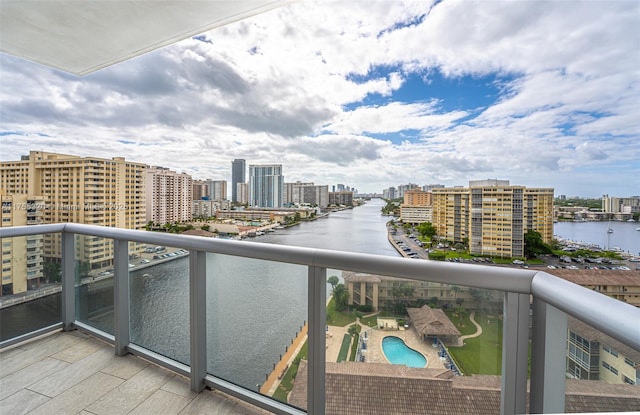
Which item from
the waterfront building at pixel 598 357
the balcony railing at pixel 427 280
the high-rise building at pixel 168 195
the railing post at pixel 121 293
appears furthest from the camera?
the high-rise building at pixel 168 195

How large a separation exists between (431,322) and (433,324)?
1 cm

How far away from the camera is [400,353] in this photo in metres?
1.32

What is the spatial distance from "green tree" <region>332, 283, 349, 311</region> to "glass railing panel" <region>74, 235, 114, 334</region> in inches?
77.8

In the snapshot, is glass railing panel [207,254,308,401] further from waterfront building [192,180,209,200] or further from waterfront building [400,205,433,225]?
waterfront building [192,180,209,200]

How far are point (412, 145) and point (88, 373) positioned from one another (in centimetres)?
291

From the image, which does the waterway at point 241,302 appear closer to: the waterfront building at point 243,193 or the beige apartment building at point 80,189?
the beige apartment building at point 80,189

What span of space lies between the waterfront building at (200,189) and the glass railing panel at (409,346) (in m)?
2.10

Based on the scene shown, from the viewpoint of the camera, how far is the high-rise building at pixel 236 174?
301 cm

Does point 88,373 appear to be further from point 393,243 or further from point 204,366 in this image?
point 393,243

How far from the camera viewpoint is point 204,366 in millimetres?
1900

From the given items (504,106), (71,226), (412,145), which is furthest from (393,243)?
(71,226)

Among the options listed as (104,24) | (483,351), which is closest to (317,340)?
(483,351)

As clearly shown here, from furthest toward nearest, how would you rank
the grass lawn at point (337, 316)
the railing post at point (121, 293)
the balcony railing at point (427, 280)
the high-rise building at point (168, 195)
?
the high-rise building at point (168, 195) < the railing post at point (121, 293) < the grass lawn at point (337, 316) < the balcony railing at point (427, 280)

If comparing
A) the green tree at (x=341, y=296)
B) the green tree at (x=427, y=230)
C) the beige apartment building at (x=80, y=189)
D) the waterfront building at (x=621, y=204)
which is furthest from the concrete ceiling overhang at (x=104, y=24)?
the waterfront building at (x=621, y=204)
